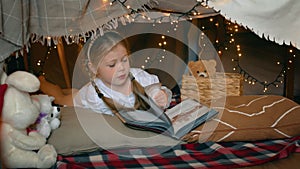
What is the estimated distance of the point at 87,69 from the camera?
1684mm

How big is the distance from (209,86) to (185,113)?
59cm

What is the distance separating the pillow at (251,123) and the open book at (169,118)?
1.2 inches

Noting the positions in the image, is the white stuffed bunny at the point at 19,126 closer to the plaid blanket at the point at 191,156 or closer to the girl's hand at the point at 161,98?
the plaid blanket at the point at 191,156

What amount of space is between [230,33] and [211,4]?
1240 mm

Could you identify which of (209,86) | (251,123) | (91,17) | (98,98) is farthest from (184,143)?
(209,86)

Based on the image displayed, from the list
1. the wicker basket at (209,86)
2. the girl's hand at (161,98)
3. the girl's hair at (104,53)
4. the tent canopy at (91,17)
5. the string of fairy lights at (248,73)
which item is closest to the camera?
the tent canopy at (91,17)

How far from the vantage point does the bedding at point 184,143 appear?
1.19 meters

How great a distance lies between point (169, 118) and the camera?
4.78ft

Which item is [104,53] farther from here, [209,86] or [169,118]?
[209,86]

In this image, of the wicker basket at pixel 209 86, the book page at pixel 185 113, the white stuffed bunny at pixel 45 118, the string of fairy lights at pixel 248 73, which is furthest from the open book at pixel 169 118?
the string of fairy lights at pixel 248 73

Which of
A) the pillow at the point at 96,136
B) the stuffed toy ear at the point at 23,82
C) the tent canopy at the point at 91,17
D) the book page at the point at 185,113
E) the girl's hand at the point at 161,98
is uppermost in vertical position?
the tent canopy at the point at 91,17

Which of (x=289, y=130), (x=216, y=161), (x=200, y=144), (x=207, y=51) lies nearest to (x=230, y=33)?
(x=207, y=51)

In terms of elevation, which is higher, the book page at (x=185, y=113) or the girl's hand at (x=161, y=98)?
the girl's hand at (x=161, y=98)

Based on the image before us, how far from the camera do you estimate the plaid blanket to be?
1.16 metres
